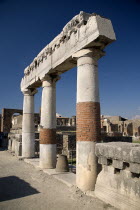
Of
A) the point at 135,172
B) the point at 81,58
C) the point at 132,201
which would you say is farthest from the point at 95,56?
the point at 132,201

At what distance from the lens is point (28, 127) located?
1158cm

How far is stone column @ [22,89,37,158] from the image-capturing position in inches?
452

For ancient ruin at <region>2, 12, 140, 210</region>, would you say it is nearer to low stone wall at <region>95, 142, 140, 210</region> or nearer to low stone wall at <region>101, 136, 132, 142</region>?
low stone wall at <region>95, 142, 140, 210</region>

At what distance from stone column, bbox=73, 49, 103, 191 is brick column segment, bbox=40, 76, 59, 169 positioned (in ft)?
9.51

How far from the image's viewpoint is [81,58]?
610 cm

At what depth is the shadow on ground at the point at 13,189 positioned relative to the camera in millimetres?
5238

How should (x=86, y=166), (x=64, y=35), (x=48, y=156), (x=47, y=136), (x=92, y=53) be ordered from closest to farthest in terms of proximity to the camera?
(x=86, y=166) → (x=92, y=53) → (x=64, y=35) → (x=48, y=156) → (x=47, y=136)

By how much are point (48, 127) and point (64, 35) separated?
3.95 meters

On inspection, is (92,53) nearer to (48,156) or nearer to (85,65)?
(85,65)

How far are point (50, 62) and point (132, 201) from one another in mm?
6248

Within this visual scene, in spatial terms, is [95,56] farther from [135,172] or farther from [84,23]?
[135,172]

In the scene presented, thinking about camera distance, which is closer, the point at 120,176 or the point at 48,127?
the point at 120,176

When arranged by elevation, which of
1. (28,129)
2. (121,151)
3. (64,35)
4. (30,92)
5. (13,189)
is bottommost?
(13,189)

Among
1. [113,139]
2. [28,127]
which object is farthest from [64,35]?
[113,139]
